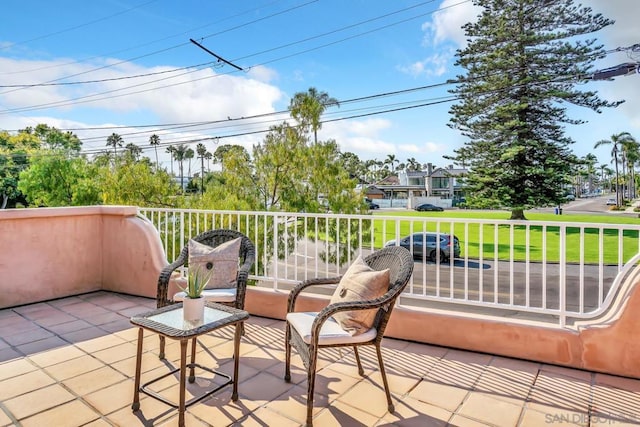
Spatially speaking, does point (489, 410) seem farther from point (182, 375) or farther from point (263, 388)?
point (182, 375)

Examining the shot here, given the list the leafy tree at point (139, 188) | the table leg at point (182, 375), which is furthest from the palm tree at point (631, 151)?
the table leg at point (182, 375)

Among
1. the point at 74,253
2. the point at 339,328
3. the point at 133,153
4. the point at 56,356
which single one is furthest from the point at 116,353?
the point at 133,153

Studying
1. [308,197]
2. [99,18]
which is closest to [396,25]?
[308,197]

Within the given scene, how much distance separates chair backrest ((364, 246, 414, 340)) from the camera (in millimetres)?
2297

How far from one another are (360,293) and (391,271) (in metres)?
0.30

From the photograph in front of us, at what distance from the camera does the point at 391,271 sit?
2549 millimetres

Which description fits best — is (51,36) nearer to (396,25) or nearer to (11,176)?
(396,25)

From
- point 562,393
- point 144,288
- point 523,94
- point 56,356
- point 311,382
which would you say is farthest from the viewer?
point 523,94

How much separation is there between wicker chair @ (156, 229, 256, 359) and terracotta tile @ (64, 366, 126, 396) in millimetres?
360

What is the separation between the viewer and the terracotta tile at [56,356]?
293cm

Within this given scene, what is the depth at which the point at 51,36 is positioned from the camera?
15398 mm

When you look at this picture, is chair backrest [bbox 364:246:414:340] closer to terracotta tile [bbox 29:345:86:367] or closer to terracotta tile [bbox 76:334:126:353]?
terracotta tile [bbox 76:334:126:353]

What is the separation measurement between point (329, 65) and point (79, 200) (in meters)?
13.2

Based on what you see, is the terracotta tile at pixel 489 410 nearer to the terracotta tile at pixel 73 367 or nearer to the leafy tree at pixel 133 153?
the terracotta tile at pixel 73 367
